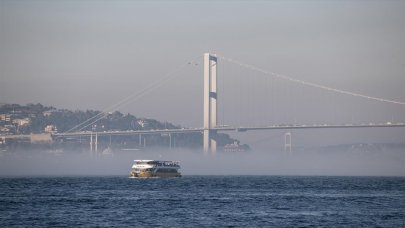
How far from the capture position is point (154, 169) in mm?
118562

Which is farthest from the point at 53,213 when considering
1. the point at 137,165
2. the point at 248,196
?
the point at 137,165

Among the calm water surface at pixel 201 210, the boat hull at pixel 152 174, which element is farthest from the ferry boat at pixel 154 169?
the calm water surface at pixel 201 210

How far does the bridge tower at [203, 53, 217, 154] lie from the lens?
13025cm

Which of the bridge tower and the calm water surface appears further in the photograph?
the bridge tower

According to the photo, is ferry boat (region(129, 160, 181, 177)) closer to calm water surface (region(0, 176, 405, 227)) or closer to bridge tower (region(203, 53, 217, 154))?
bridge tower (region(203, 53, 217, 154))

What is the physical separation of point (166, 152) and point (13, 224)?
123758 mm

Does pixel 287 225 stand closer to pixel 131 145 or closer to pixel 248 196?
pixel 248 196

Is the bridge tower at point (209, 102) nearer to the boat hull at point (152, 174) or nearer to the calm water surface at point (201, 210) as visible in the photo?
the boat hull at point (152, 174)

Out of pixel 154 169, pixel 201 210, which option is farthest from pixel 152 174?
pixel 201 210

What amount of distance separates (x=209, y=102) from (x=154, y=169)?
23678 millimetres

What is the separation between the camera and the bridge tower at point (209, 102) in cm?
13025

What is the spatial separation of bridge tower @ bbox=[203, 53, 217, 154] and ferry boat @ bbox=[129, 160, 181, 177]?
8930 millimetres

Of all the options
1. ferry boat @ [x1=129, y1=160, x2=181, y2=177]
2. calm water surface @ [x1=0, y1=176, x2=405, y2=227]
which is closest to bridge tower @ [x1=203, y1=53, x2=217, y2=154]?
ferry boat @ [x1=129, y1=160, x2=181, y2=177]

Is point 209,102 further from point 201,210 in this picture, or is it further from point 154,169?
point 201,210
